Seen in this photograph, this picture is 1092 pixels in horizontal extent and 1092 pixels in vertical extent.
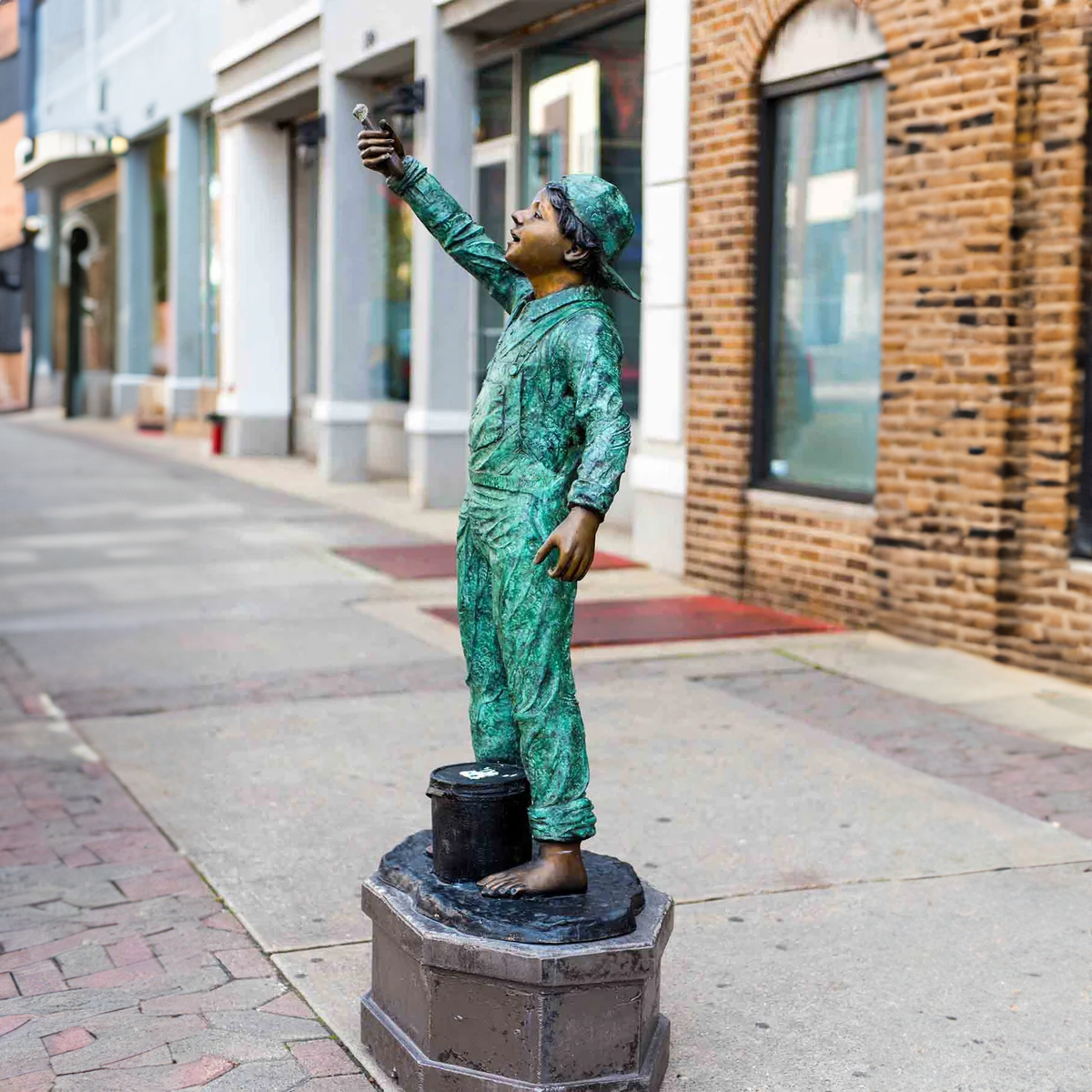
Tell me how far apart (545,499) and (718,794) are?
249cm

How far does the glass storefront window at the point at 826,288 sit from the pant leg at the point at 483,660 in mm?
5702

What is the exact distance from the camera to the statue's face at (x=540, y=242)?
3742 millimetres

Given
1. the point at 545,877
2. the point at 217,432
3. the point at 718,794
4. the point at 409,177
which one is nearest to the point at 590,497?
the point at 545,877

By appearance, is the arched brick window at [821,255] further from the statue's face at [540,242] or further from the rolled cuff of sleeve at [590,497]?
the rolled cuff of sleeve at [590,497]

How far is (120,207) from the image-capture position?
92.5ft

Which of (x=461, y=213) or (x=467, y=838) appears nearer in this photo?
(x=467, y=838)

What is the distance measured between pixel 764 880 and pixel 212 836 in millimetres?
1823

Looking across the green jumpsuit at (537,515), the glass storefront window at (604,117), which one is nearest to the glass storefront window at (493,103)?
the glass storefront window at (604,117)

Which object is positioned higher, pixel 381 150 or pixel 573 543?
pixel 381 150

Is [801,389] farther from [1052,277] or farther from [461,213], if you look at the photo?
[461,213]

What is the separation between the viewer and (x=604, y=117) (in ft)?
43.3

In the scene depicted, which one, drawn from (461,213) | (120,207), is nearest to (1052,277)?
(461,213)

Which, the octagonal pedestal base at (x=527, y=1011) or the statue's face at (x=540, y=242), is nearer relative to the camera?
the octagonal pedestal base at (x=527, y=1011)

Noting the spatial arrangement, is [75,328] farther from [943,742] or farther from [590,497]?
[590,497]
